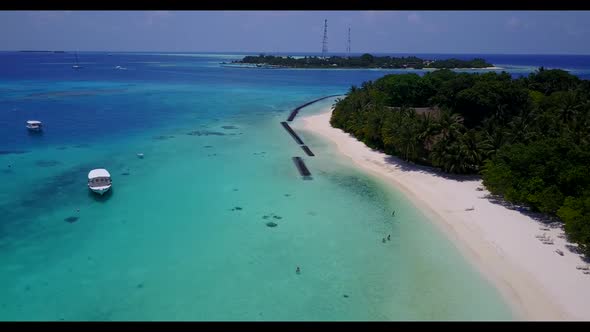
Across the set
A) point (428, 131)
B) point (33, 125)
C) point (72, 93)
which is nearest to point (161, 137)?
point (33, 125)

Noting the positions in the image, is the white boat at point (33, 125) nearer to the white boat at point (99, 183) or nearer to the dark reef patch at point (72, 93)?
the white boat at point (99, 183)

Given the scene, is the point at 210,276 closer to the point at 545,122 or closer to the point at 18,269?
the point at 18,269

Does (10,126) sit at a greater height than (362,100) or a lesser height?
lesser

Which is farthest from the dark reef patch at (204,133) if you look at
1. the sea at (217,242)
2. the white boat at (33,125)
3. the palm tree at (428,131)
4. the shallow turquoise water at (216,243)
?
the palm tree at (428,131)

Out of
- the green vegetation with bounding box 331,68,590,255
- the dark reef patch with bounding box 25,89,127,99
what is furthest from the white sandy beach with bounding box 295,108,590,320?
the dark reef patch with bounding box 25,89,127,99

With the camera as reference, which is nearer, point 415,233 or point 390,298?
point 390,298

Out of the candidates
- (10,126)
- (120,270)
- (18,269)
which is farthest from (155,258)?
(10,126)

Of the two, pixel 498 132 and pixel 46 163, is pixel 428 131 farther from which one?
pixel 46 163
